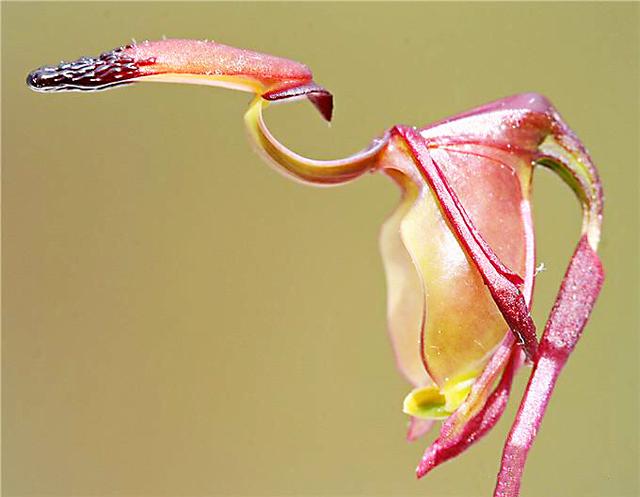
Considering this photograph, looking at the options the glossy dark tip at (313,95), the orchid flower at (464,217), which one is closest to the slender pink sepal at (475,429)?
the orchid flower at (464,217)

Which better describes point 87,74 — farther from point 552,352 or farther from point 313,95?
point 552,352

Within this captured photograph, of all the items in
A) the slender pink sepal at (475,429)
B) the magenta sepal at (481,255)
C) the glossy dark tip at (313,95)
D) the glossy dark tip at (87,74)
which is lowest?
the slender pink sepal at (475,429)

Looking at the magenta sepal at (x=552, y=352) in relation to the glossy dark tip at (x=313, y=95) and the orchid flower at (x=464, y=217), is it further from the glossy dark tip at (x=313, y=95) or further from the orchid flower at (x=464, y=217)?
the glossy dark tip at (x=313, y=95)

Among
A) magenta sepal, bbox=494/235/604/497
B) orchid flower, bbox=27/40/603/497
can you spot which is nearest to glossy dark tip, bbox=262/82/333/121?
orchid flower, bbox=27/40/603/497

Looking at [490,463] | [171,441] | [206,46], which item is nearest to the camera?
[206,46]

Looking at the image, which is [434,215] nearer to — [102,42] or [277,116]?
[277,116]

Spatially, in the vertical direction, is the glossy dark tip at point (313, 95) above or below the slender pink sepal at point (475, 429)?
above

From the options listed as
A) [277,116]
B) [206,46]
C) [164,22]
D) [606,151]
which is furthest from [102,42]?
[206,46]
